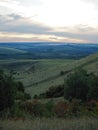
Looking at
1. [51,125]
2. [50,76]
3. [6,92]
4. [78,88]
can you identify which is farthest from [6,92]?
[50,76]

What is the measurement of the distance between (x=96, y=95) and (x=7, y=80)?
11.6m

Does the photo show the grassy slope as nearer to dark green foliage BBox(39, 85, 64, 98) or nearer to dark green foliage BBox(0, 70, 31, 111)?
dark green foliage BBox(39, 85, 64, 98)

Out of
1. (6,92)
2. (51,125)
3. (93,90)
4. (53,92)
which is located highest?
(51,125)

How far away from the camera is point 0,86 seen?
85.1ft

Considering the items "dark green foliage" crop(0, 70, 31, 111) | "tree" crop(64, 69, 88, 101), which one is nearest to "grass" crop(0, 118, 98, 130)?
"dark green foliage" crop(0, 70, 31, 111)

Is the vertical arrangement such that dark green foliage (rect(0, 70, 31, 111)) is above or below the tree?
above

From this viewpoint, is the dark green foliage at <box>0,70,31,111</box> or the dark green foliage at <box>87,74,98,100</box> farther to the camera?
the dark green foliage at <box>87,74,98,100</box>

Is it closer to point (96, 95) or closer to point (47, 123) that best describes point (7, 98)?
point (96, 95)

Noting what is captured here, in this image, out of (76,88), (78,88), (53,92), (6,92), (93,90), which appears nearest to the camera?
(6,92)

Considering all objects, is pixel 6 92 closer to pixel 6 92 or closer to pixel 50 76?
pixel 6 92

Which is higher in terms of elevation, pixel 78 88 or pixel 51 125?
pixel 51 125

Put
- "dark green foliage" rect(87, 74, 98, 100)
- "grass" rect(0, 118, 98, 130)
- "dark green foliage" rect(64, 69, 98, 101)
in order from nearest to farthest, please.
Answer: "grass" rect(0, 118, 98, 130)
"dark green foliage" rect(87, 74, 98, 100)
"dark green foliage" rect(64, 69, 98, 101)

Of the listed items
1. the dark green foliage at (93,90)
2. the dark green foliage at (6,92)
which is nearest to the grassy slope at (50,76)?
the dark green foliage at (93,90)

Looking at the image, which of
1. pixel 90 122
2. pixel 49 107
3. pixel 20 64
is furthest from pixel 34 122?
pixel 20 64
